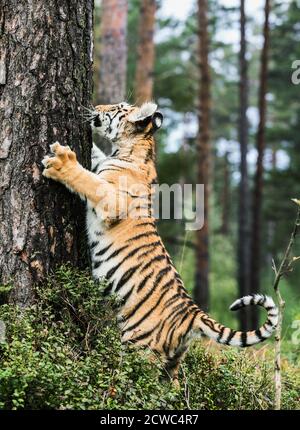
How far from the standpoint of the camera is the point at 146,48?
16.3 meters

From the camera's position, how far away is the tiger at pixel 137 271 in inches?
195

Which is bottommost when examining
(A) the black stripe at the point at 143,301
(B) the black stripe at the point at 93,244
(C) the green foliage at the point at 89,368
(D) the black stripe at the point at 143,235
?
(C) the green foliage at the point at 89,368

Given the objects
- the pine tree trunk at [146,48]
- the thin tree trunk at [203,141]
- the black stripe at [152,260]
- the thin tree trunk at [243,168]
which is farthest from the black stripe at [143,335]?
the thin tree trunk at [243,168]

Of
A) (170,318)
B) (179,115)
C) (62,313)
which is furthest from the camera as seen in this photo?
(179,115)

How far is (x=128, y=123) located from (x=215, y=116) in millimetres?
34312

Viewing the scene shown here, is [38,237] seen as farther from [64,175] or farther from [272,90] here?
[272,90]

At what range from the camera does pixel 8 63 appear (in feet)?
15.8

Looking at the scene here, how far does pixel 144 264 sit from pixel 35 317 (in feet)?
3.37

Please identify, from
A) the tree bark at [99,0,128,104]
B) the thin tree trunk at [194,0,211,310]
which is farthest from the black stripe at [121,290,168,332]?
the thin tree trunk at [194,0,211,310]

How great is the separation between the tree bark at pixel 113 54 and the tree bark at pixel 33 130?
6441mm

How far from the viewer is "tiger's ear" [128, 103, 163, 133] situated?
19.2 ft

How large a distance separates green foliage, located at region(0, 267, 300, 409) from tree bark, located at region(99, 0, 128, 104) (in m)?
6.94

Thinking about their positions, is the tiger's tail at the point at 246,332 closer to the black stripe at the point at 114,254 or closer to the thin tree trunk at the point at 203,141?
the black stripe at the point at 114,254
